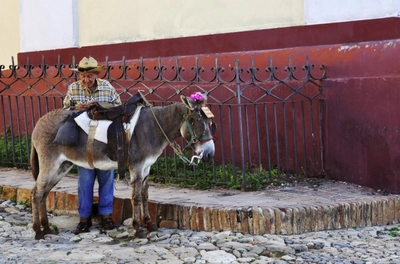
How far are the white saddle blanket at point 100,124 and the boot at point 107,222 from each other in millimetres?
926

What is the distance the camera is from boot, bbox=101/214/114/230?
8000mm

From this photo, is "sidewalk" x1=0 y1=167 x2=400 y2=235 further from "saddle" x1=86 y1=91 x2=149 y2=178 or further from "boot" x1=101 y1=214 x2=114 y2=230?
"saddle" x1=86 y1=91 x2=149 y2=178

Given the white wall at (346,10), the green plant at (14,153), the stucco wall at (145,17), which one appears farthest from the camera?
the green plant at (14,153)

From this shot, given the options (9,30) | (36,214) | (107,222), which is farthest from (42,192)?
(9,30)

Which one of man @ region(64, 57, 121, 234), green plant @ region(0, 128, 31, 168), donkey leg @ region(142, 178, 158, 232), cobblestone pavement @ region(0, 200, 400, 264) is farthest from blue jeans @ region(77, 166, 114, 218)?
green plant @ region(0, 128, 31, 168)

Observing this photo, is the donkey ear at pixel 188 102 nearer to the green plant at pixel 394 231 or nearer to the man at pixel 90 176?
the man at pixel 90 176

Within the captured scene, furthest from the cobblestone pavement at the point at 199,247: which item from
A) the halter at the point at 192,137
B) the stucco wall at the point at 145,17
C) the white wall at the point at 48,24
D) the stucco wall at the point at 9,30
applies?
the stucco wall at the point at 9,30

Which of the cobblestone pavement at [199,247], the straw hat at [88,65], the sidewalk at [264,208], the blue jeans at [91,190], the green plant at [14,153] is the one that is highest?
the straw hat at [88,65]

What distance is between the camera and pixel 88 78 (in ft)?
25.5

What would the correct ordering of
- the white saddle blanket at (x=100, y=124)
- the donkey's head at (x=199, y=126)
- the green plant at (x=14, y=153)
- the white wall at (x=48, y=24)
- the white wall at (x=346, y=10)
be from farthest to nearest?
the white wall at (x=48, y=24) → the green plant at (x=14, y=153) → the white wall at (x=346, y=10) → the white saddle blanket at (x=100, y=124) → the donkey's head at (x=199, y=126)

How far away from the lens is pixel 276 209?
7348mm

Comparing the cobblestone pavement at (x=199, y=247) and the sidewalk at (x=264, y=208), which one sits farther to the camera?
the sidewalk at (x=264, y=208)

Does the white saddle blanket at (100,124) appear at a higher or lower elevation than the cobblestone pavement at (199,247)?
higher

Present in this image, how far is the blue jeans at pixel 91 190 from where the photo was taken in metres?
8.00
